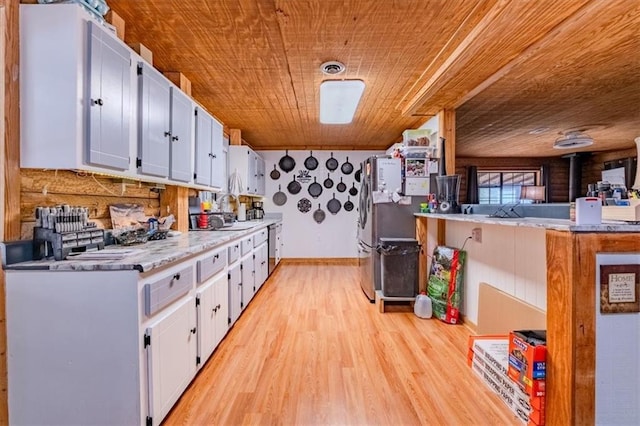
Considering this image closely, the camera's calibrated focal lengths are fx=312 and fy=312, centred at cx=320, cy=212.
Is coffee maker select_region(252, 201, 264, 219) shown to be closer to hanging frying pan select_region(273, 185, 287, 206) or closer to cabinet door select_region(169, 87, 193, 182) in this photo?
hanging frying pan select_region(273, 185, 287, 206)

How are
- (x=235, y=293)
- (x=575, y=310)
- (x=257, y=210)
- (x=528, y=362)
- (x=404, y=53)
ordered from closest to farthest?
(x=575, y=310) < (x=528, y=362) < (x=404, y=53) < (x=235, y=293) < (x=257, y=210)

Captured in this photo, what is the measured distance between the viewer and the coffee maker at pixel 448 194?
314cm

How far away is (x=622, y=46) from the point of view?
8.13 feet

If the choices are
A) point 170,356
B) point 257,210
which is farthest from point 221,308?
point 257,210

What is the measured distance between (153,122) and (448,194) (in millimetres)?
2728

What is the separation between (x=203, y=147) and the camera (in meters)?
3.10

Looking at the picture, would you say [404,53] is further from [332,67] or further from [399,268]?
[399,268]

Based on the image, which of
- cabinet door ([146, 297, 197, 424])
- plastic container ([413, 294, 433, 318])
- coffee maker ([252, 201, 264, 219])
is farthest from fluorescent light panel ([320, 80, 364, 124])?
cabinet door ([146, 297, 197, 424])

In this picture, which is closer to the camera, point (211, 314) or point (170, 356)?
point (170, 356)

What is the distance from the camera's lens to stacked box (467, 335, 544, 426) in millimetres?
1315

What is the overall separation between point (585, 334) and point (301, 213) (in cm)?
554

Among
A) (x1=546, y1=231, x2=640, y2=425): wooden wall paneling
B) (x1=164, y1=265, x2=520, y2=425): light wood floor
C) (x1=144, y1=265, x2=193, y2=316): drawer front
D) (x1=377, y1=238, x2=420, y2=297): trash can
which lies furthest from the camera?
(x1=377, y1=238, x2=420, y2=297): trash can

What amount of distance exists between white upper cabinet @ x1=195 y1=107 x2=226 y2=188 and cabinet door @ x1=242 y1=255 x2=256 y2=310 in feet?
3.04

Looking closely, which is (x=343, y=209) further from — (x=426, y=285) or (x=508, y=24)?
(x=508, y=24)
